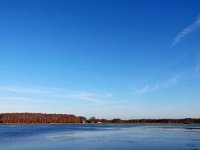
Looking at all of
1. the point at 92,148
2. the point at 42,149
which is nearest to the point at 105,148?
the point at 92,148

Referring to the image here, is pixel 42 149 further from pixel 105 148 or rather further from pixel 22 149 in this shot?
pixel 105 148

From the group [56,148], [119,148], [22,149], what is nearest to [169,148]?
[119,148]

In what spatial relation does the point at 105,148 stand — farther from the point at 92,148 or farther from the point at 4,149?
the point at 4,149

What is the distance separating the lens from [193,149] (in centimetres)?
2995

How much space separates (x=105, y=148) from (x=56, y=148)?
4591 mm

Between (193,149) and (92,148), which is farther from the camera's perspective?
(92,148)

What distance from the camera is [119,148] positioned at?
31531 millimetres

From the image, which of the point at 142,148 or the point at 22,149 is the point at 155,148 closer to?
the point at 142,148

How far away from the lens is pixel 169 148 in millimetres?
31250

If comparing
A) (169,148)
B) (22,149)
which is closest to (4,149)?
(22,149)

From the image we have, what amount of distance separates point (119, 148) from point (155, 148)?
10.8 feet

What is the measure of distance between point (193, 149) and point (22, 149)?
1535 centimetres

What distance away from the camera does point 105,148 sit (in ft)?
104

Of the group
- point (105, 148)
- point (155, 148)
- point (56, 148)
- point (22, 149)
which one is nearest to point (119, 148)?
point (105, 148)
